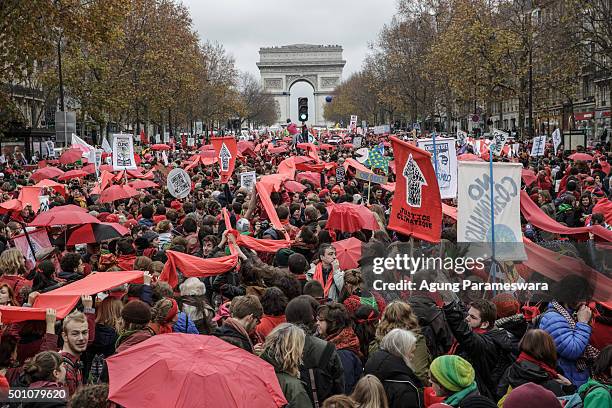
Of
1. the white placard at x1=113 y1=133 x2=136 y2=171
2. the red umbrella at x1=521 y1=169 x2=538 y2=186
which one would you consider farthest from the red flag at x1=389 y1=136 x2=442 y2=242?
the white placard at x1=113 y1=133 x2=136 y2=171

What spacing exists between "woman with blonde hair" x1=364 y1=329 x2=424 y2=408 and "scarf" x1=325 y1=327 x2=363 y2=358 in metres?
Result: 0.56

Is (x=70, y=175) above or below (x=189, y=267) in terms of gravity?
above

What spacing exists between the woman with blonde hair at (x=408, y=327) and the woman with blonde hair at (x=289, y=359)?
791 mm

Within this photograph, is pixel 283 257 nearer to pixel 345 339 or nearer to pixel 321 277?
pixel 321 277

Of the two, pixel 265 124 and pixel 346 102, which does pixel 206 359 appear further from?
pixel 265 124

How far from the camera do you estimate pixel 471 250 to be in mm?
7547

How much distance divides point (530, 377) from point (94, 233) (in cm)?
691

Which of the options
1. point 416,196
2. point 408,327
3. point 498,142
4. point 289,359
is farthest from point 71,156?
point 289,359

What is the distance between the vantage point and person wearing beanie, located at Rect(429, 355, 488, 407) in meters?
5.22

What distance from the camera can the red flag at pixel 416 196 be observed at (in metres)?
7.77

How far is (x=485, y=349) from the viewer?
6094 mm

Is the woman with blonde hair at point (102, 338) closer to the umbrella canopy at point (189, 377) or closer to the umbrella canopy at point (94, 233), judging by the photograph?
the umbrella canopy at point (189, 377)

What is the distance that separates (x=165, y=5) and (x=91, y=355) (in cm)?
4673

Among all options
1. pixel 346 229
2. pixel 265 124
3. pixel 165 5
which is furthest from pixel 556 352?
pixel 265 124
